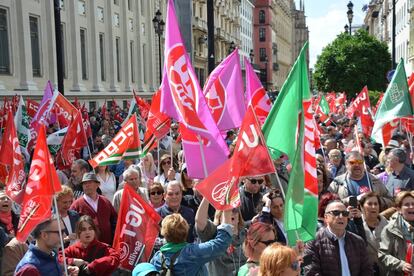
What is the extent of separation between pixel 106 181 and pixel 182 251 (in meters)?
4.07

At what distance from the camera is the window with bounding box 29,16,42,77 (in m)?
24.5

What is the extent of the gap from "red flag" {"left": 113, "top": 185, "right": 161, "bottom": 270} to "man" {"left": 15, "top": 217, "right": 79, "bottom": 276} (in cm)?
96

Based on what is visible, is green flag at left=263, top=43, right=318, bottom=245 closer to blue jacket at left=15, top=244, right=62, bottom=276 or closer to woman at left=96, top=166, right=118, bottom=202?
blue jacket at left=15, top=244, right=62, bottom=276

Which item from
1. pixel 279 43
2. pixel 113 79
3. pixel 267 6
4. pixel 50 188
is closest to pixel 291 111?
pixel 50 188

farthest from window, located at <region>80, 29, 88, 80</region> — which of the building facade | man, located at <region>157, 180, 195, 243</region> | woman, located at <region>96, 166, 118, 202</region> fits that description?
man, located at <region>157, 180, 195, 243</region>

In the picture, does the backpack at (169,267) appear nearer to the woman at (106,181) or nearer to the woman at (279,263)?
the woman at (279,263)

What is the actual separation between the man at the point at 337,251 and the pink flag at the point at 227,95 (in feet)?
12.3

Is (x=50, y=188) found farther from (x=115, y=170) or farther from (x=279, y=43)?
(x=279, y=43)

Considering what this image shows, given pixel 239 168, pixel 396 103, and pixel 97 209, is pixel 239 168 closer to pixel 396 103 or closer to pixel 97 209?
pixel 97 209

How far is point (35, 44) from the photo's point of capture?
24672 mm

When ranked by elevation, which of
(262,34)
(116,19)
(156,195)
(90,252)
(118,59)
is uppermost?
(262,34)

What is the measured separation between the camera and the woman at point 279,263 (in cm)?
313

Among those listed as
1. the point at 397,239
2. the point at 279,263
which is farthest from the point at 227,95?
the point at 279,263

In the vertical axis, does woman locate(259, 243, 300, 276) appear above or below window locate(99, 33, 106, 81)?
below
